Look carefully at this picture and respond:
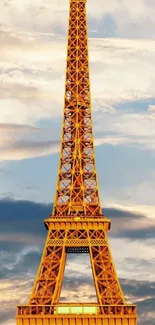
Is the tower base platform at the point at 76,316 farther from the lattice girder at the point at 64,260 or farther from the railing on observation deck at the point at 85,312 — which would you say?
the lattice girder at the point at 64,260

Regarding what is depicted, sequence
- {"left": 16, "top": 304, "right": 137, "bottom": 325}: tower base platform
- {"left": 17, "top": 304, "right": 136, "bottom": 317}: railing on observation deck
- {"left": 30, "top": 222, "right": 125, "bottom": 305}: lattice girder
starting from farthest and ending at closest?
{"left": 30, "top": 222, "right": 125, "bottom": 305}: lattice girder < {"left": 17, "top": 304, "right": 136, "bottom": 317}: railing on observation deck < {"left": 16, "top": 304, "right": 137, "bottom": 325}: tower base platform

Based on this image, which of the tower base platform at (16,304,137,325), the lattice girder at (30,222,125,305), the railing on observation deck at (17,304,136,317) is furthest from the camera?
the lattice girder at (30,222,125,305)

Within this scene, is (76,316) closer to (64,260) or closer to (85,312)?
(85,312)

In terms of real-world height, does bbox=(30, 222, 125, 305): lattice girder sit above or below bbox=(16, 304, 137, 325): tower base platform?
above

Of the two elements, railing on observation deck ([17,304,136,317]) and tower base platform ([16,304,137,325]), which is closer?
tower base platform ([16,304,137,325])

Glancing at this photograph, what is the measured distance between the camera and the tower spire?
490 ft

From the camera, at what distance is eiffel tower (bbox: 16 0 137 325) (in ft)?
458

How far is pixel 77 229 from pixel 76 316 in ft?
43.0

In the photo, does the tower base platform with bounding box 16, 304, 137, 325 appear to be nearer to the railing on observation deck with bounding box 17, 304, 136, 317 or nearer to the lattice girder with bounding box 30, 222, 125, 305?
the railing on observation deck with bounding box 17, 304, 136, 317

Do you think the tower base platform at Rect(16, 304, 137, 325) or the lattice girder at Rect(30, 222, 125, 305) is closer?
the tower base platform at Rect(16, 304, 137, 325)

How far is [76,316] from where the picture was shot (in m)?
140

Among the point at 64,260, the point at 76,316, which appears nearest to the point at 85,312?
the point at 76,316

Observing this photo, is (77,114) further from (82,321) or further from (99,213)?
(82,321)

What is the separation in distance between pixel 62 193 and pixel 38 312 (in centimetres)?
1868
